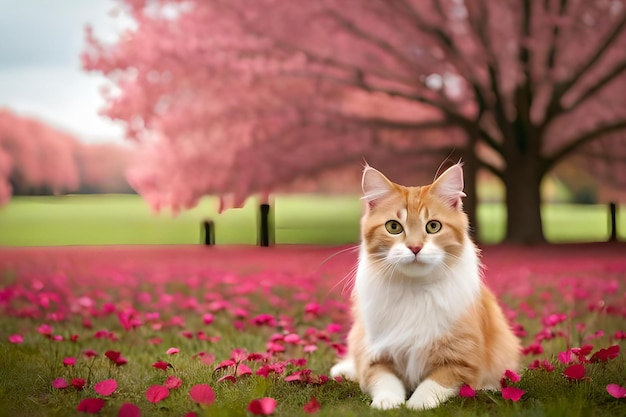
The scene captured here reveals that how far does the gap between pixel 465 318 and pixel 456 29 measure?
23.5 ft

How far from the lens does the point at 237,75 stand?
29.5 feet

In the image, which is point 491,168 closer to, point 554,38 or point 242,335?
point 554,38

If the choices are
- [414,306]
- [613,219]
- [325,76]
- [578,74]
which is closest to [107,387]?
[414,306]

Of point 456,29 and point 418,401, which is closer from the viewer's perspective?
point 418,401

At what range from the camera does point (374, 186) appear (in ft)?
9.34

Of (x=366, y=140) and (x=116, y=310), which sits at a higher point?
(x=366, y=140)

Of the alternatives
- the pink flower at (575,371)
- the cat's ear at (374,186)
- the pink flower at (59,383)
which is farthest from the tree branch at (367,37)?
the pink flower at (59,383)

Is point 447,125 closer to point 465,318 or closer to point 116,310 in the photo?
point 116,310

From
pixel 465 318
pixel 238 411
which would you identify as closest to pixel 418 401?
pixel 465 318

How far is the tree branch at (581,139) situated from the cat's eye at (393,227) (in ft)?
26.9

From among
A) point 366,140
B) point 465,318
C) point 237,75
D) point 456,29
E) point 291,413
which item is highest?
point 456,29

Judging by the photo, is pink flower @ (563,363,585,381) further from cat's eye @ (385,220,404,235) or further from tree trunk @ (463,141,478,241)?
tree trunk @ (463,141,478,241)

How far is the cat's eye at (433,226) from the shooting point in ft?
9.06

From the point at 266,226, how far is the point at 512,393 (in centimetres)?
787
